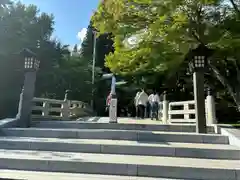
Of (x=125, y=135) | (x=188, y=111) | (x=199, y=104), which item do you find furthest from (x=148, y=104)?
(x=125, y=135)

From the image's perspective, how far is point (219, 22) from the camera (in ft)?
34.9

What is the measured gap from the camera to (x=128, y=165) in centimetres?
488

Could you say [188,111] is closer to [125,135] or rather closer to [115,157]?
[125,135]

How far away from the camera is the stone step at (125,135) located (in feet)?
22.5

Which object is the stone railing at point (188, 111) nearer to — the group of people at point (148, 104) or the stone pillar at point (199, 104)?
the group of people at point (148, 104)

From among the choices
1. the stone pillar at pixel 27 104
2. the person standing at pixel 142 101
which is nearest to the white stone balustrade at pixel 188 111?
the person standing at pixel 142 101

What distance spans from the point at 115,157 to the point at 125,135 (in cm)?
156

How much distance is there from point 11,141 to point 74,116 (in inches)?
325

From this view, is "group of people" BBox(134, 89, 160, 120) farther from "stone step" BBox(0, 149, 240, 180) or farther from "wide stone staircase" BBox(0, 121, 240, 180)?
"stone step" BBox(0, 149, 240, 180)

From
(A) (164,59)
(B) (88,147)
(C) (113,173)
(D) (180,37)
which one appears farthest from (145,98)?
(C) (113,173)

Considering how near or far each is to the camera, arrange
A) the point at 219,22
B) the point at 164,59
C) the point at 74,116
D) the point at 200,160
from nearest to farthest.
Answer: the point at 200,160, the point at 219,22, the point at 164,59, the point at 74,116

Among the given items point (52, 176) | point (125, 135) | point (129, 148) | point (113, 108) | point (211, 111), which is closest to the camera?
point (52, 176)

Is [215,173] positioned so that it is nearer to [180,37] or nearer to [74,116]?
[180,37]

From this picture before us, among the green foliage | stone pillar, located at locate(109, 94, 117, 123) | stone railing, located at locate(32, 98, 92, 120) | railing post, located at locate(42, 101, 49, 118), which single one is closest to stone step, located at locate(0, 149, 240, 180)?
stone pillar, located at locate(109, 94, 117, 123)
